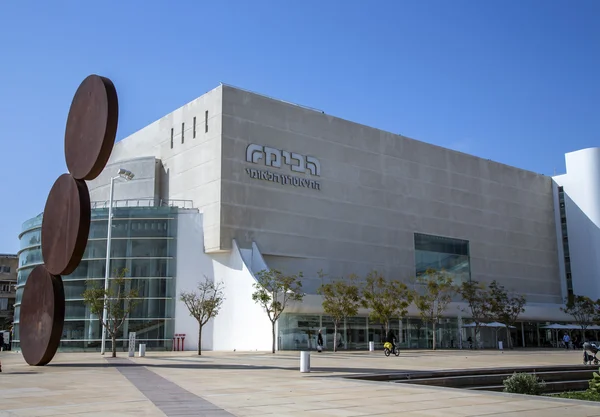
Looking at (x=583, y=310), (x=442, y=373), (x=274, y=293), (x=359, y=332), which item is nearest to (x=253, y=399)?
(x=442, y=373)

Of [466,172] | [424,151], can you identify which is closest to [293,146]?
[424,151]

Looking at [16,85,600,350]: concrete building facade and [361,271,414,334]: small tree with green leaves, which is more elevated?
[16,85,600,350]: concrete building facade

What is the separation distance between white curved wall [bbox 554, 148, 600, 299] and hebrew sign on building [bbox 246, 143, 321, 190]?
3911 centimetres

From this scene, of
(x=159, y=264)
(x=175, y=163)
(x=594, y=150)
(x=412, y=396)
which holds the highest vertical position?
(x=594, y=150)

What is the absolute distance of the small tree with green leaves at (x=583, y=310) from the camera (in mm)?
64812

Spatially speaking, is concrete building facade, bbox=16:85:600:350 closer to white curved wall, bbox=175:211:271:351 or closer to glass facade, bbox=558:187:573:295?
white curved wall, bbox=175:211:271:351

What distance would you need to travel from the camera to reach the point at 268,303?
4481 centimetres

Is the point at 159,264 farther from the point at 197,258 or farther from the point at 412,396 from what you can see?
the point at 412,396

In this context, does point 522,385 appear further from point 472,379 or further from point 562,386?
point 562,386

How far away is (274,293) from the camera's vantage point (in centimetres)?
4375

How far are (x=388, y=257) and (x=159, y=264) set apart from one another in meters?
22.0

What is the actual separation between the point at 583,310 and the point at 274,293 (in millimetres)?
38120

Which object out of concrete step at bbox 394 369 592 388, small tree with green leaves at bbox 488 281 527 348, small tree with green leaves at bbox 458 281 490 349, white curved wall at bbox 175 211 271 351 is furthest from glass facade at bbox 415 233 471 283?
concrete step at bbox 394 369 592 388

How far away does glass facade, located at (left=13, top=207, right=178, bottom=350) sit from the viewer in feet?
158
